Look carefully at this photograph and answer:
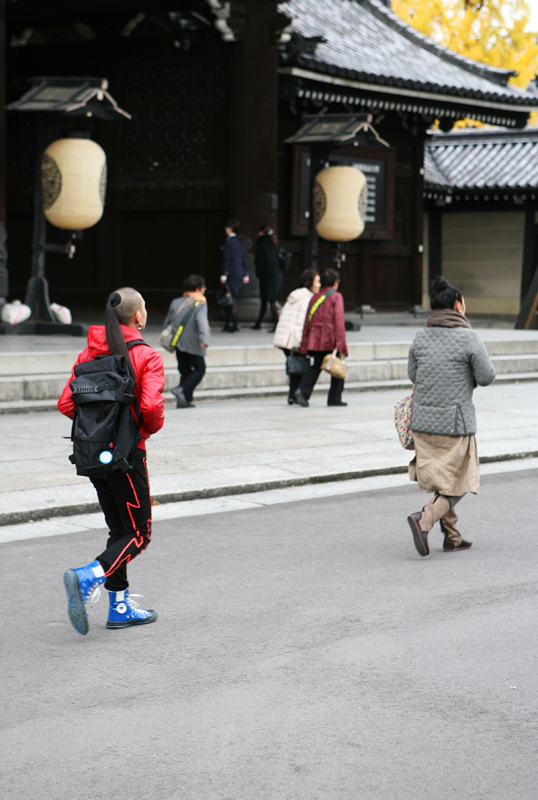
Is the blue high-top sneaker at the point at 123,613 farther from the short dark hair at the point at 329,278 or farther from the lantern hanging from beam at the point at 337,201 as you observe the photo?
the lantern hanging from beam at the point at 337,201

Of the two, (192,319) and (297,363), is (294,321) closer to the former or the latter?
(297,363)

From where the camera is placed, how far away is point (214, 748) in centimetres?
351

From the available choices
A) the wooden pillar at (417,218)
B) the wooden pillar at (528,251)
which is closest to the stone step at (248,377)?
the wooden pillar at (417,218)

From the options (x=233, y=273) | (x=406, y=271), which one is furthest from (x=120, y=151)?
(x=406, y=271)

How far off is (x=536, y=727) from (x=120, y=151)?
16.8 m

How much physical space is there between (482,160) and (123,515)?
78.8 feet

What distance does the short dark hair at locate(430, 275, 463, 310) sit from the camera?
621cm

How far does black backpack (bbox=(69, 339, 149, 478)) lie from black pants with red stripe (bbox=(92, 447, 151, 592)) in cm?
15

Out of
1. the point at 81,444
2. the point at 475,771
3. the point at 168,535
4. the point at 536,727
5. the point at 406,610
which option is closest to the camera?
the point at 475,771

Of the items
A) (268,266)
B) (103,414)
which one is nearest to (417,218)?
(268,266)

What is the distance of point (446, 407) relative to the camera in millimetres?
6223

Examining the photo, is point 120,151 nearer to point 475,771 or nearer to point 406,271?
point 406,271

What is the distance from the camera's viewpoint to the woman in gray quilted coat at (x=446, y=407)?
20.2 feet

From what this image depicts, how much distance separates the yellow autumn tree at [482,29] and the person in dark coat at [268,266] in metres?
28.3
